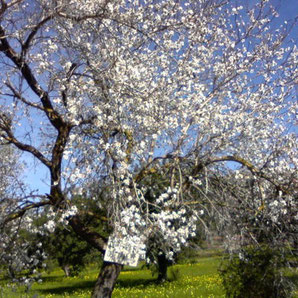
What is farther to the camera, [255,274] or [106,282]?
[255,274]

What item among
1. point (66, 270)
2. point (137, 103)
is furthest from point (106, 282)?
point (66, 270)

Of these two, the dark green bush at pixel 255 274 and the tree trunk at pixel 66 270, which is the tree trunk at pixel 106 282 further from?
the tree trunk at pixel 66 270

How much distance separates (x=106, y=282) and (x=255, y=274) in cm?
320

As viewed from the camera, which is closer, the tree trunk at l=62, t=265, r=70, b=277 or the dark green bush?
the dark green bush

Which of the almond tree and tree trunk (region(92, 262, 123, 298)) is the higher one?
the almond tree

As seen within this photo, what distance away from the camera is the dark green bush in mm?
8352

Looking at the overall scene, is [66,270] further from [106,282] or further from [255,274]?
[106,282]

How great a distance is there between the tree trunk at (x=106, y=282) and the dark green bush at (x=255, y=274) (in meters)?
2.42

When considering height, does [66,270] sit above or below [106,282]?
above

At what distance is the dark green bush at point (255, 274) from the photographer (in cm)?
835

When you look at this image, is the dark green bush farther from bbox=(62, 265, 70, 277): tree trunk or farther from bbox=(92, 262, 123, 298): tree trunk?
bbox=(62, 265, 70, 277): tree trunk

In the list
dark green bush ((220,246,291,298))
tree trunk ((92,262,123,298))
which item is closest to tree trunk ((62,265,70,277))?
dark green bush ((220,246,291,298))

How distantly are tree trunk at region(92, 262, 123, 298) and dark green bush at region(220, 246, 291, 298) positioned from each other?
2.42 meters

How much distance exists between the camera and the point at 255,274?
28.7ft
